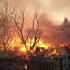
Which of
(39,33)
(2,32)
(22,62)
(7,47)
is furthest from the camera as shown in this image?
(39,33)

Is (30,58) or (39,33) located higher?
(39,33)

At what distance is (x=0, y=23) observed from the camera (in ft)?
107

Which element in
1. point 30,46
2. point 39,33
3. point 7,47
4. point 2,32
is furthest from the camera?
point 39,33

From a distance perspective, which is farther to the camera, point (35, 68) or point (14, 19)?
point (14, 19)

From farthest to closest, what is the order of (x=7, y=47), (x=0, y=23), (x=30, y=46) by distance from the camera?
(x=30, y=46) → (x=7, y=47) → (x=0, y=23)

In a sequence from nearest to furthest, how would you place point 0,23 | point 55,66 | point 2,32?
point 55,66 → point 0,23 → point 2,32

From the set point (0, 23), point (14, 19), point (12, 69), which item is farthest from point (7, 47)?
point (12, 69)

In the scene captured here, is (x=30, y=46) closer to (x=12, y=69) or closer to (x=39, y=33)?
(x=39, y=33)

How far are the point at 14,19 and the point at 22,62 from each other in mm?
31433

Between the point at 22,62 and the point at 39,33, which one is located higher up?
the point at 39,33

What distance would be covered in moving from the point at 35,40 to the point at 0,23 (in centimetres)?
1963

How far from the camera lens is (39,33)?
5469 centimetres

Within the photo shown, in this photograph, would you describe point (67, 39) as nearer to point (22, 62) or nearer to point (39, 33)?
point (39, 33)

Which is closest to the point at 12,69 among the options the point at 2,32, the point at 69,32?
the point at 2,32
